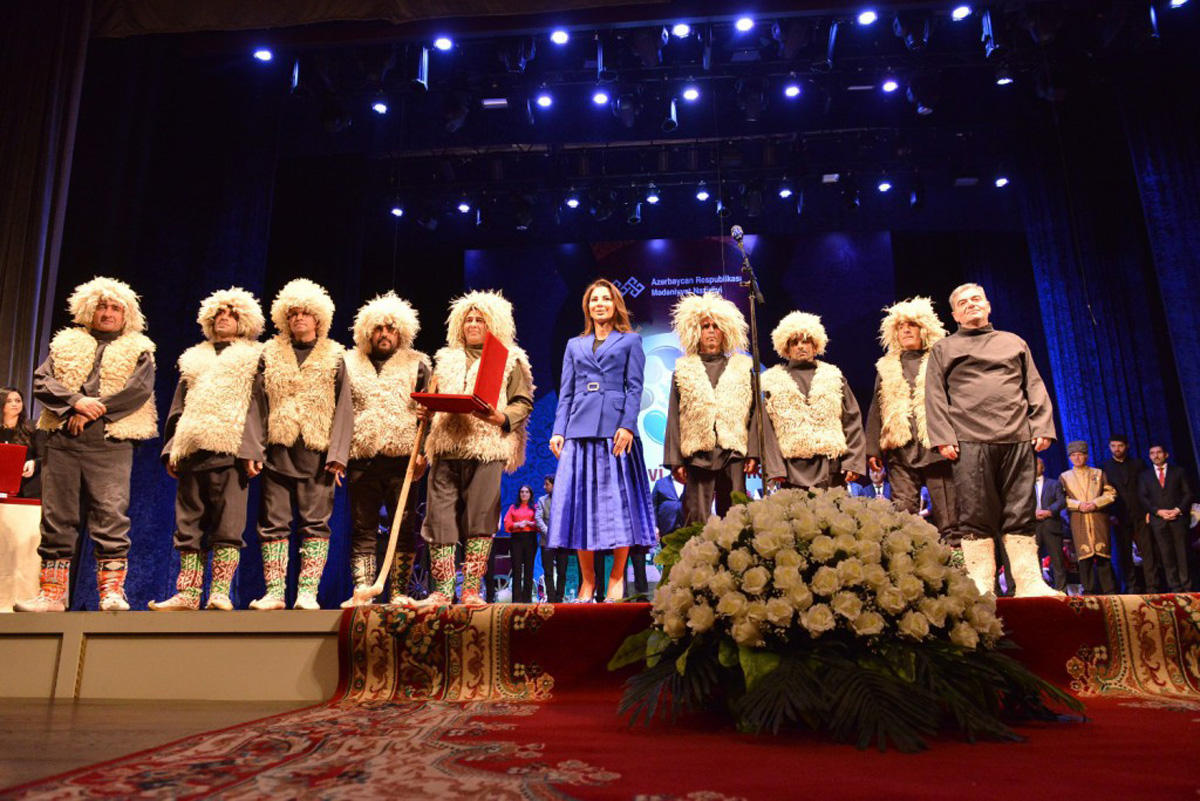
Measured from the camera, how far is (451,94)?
8758mm

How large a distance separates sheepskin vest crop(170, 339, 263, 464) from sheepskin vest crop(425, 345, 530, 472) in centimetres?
86

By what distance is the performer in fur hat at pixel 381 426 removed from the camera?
→ 3.85m

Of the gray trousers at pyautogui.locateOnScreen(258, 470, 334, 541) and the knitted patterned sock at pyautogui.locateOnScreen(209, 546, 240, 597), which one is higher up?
the gray trousers at pyautogui.locateOnScreen(258, 470, 334, 541)

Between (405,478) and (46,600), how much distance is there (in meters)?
1.64

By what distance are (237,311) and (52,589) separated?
1.51 m

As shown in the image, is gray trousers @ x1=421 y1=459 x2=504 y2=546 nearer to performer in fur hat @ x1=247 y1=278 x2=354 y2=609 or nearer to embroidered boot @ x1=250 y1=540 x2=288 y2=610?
performer in fur hat @ x1=247 y1=278 x2=354 y2=609

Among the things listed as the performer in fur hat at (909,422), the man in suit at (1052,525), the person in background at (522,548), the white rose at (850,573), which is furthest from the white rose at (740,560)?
the man in suit at (1052,525)

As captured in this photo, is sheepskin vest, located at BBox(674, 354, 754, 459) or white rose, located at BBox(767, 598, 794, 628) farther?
sheepskin vest, located at BBox(674, 354, 754, 459)

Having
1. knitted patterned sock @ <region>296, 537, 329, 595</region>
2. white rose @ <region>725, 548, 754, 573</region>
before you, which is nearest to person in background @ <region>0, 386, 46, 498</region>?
knitted patterned sock @ <region>296, 537, 329, 595</region>

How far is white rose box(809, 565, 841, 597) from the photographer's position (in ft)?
6.41

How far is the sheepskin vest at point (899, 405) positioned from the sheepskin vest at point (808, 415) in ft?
0.79

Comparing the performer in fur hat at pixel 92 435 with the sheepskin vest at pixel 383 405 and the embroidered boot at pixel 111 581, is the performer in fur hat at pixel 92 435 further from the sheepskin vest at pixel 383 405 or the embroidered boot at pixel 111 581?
the sheepskin vest at pixel 383 405

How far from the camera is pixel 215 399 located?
3.69m

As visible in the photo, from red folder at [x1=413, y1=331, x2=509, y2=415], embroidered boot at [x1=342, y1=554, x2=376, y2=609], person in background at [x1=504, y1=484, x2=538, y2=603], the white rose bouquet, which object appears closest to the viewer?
the white rose bouquet
